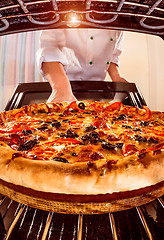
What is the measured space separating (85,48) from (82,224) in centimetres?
201

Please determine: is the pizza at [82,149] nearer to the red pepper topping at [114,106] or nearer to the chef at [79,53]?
the red pepper topping at [114,106]

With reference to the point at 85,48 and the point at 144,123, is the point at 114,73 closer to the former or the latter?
the point at 85,48

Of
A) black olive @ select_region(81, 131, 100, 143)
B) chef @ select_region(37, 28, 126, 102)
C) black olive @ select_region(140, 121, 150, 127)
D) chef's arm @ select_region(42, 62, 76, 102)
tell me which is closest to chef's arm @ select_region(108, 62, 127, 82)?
chef @ select_region(37, 28, 126, 102)

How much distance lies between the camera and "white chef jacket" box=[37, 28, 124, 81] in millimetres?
2271

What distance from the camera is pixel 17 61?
13.4 feet

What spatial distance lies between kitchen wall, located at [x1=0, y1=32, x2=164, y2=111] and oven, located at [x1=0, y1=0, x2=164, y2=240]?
329 cm

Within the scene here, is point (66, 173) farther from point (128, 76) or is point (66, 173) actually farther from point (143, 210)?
point (128, 76)

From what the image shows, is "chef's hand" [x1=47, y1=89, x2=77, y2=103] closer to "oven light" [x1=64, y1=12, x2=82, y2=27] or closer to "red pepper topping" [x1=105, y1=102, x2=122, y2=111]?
"red pepper topping" [x1=105, y1=102, x2=122, y2=111]

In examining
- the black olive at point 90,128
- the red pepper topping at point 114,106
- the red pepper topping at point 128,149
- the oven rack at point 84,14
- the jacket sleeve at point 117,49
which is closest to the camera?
the oven rack at point 84,14

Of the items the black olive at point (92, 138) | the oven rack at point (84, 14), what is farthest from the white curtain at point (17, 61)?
the oven rack at point (84, 14)

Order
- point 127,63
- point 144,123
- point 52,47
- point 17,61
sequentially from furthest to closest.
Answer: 1. point 127,63
2. point 17,61
3. point 52,47
4. point 144,123

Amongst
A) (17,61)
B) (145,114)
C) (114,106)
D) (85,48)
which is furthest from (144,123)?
(17,61)

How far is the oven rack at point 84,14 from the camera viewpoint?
0.78 meters

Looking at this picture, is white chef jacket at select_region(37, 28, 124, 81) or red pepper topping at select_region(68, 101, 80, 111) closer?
red pepper topping at select_region(68, 101, 80, 111)
